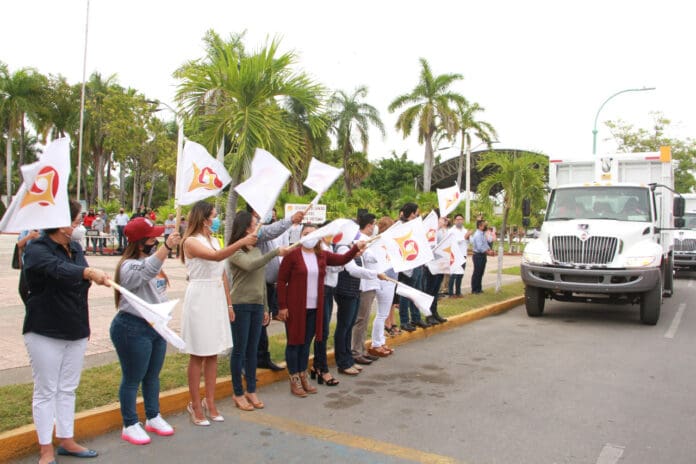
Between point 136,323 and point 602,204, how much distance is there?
9.66m

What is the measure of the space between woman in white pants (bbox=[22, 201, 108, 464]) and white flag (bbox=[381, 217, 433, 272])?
3.66 meters

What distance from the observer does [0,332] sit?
7301 millimetres

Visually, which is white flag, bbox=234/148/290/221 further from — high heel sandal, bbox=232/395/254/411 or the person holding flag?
high heel sandal, bbox=232/395/254/411

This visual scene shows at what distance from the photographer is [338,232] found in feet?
19.1

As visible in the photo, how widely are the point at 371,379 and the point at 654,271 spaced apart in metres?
6.11

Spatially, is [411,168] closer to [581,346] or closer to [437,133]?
[437,133]

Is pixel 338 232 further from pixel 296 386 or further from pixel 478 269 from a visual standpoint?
pixel 478 269

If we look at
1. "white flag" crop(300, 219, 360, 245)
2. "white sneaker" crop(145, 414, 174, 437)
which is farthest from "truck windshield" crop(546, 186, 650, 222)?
"white sneaker" crop(145, 414, 174, 437)

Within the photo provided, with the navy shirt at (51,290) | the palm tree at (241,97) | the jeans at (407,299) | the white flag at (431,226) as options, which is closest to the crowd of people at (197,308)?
the navy shirt at (51,290)

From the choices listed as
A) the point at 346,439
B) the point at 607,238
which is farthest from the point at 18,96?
the point at 346,439

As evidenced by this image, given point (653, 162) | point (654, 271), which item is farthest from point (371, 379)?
point (653, 162)

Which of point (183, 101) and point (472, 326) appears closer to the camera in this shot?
point (183, 101)

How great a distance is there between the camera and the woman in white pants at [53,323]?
12.4 feet

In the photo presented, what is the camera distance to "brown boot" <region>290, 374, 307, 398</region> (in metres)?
5.71
